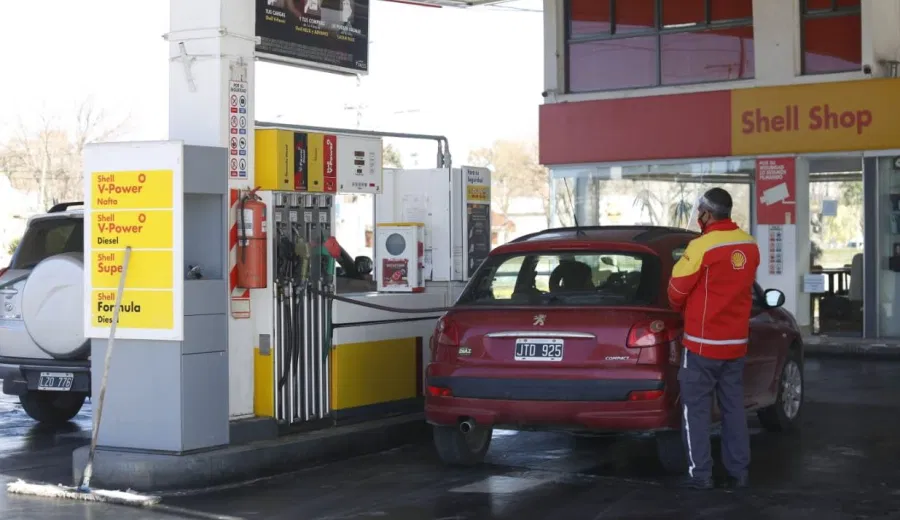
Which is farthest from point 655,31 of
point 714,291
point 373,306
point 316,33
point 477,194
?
point 714,291

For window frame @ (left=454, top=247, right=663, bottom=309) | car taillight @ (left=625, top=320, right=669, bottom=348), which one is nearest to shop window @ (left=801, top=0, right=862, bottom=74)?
window frame @ (left=454, top=247, right=663, bottom=309)

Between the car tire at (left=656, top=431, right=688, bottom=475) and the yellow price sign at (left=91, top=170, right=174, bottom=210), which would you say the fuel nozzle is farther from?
the car tire at (left=656, top=431, right=688, bottom=475)

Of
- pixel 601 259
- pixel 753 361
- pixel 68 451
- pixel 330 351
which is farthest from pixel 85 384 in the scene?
pixel 753 361

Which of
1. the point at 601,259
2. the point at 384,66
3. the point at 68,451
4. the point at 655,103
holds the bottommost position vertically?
the point at 68,451

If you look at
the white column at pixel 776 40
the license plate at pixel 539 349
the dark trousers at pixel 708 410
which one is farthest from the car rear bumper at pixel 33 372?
the white column at pixel 776 40

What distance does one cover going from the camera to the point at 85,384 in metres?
11.0

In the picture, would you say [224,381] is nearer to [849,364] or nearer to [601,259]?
[601,259]

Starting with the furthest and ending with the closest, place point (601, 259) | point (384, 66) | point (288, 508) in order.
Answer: point (384, 66), point (601, 259), point (288, 508)

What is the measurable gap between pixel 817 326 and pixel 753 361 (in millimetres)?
11031

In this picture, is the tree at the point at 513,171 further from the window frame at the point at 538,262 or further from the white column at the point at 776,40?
the window frame at the point at 538,262

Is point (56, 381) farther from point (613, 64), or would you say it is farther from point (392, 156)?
point (392, 156)

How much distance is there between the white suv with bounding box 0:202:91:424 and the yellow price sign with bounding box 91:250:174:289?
5.48 feet

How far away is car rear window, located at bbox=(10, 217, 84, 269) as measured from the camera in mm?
12148

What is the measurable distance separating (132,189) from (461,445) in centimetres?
286
